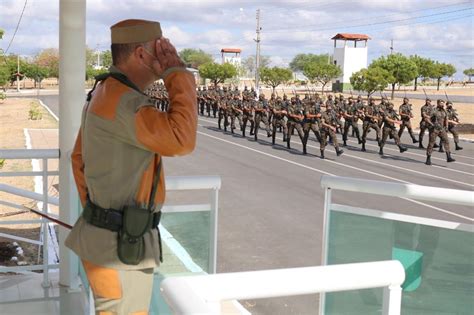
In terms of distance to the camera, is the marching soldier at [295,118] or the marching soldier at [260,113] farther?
the marching soldier at [260,113]

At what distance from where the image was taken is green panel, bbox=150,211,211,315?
2.68 meters

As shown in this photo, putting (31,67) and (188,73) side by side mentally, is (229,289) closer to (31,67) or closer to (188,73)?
(188,73)

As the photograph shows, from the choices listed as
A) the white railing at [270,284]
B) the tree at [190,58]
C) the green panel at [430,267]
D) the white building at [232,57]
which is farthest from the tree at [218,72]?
the white railing at [270,284]

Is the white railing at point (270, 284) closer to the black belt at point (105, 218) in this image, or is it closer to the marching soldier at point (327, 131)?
the black belt at point (105, 218)

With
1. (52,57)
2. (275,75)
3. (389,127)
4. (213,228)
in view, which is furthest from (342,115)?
(275,75)

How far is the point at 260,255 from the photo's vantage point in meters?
6.67

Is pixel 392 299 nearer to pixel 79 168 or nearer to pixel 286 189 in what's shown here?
pixel 79 168

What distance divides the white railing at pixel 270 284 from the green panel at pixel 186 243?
1.53 m

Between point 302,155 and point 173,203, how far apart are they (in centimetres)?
1368

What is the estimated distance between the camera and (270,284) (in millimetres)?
1053

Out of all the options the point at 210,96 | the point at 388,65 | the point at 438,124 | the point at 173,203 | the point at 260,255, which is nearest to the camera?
the point at 173,203

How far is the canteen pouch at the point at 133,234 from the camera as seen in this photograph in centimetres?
178

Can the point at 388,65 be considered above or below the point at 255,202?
above

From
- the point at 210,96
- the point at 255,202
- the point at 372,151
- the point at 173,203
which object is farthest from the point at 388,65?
the point at 173,203
